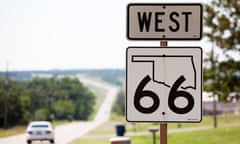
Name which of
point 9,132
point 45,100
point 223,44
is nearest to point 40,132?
point 223,44

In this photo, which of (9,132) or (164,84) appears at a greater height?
(164,84)

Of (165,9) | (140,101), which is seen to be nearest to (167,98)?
(140,101)

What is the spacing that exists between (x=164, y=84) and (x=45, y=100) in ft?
454

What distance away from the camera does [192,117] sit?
7.00 meters

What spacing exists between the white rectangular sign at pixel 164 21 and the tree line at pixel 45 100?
288 ft

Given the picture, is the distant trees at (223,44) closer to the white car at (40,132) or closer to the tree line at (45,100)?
the white car at (40,132)

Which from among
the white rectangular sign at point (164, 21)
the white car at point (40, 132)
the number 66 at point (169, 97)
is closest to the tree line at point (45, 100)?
the white car at point (40, 132)

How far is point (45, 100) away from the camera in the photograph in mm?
144750

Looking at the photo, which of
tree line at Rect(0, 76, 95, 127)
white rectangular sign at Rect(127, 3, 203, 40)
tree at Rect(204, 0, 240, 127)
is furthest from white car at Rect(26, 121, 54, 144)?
tree line at Rect(0, 76, 95, 127)

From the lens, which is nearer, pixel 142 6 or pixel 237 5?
pixel 142 6

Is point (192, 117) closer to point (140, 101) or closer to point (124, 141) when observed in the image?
point (140, 101)

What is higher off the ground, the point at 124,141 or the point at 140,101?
the point at 140,101

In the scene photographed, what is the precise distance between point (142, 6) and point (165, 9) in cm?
20

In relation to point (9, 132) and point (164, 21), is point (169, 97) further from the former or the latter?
point (9, 132)
